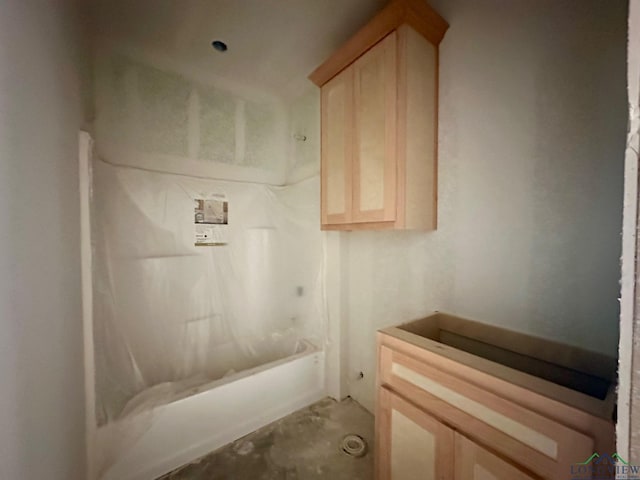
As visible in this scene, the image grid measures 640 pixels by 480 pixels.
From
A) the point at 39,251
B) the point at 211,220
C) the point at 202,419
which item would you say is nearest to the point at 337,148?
the point at 211,220

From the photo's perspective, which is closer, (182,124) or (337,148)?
(337,148)

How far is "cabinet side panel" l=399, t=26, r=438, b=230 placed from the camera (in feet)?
3.57

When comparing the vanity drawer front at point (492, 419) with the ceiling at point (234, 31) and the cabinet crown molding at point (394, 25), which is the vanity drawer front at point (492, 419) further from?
the ceiling at point (234, 31)

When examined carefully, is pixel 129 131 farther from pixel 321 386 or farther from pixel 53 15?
pixel 321 386

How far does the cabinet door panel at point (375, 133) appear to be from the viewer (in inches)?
43.2

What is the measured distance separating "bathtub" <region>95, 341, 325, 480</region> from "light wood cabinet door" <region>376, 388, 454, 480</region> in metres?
0.77

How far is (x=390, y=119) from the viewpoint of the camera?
1.10m

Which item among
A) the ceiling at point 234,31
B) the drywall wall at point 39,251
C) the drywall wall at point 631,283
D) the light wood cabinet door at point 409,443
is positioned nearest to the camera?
the drywall wall at point 631,283

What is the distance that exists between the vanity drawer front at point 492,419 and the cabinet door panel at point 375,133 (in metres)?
0.62

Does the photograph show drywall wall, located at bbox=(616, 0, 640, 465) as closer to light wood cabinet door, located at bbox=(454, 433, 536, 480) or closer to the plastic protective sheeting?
light wood cabinet door, located at bbox=(454, 433, 536, 480)

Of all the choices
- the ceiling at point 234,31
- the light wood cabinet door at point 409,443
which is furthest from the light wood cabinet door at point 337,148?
the light wood cabinet door at point 409,443

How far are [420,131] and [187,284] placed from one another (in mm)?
1676

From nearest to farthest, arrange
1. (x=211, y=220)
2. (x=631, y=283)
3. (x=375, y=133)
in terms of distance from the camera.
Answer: (x=631, y=283)
(x=375, y=133)
(x=211, y=220)

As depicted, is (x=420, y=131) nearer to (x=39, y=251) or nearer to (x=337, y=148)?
(x=337, y=148)
